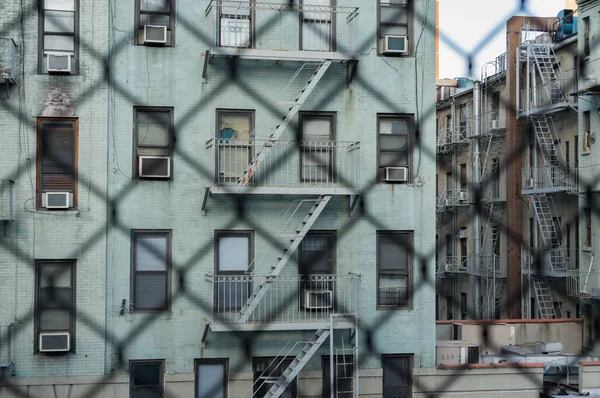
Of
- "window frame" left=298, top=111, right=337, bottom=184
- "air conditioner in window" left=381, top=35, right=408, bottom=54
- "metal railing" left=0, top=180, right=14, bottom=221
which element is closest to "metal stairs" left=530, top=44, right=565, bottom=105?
"air conditioner in window" left=381, top=35, right=408, bottom=54

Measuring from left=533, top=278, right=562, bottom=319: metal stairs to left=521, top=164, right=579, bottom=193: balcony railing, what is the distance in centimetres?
98

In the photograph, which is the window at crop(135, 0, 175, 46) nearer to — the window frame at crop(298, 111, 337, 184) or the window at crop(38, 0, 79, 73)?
the window at crop(38, 0, 79, 73)

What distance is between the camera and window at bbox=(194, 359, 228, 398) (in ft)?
15.5

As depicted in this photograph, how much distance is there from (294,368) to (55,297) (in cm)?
128

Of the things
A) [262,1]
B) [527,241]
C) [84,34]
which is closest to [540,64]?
[527,241]

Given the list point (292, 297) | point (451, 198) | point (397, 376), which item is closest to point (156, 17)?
point (292, 297)

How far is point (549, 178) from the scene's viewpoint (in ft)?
26.5

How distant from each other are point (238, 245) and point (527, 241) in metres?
4.49

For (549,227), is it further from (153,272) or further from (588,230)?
(153,272)

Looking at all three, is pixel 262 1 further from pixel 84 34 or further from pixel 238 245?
pixel 238 245

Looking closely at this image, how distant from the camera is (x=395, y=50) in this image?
15.9 feet

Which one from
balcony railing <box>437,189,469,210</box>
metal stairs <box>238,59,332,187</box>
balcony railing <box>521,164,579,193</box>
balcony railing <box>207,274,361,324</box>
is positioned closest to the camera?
metal stairs <box>238,59,332,187</box>

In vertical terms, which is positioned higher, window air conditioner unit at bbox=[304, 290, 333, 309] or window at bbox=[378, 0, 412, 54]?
window at bbox=[378, 0, 412, 54]

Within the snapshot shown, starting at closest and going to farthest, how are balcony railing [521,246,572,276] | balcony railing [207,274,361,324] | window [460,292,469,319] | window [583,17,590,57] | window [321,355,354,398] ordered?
balcony railing [207,274,361,324] → window [321,355,354,398] → window [583,17,590,57] → balcony railing [521,246,572,276] → window [460,292,469,319]
